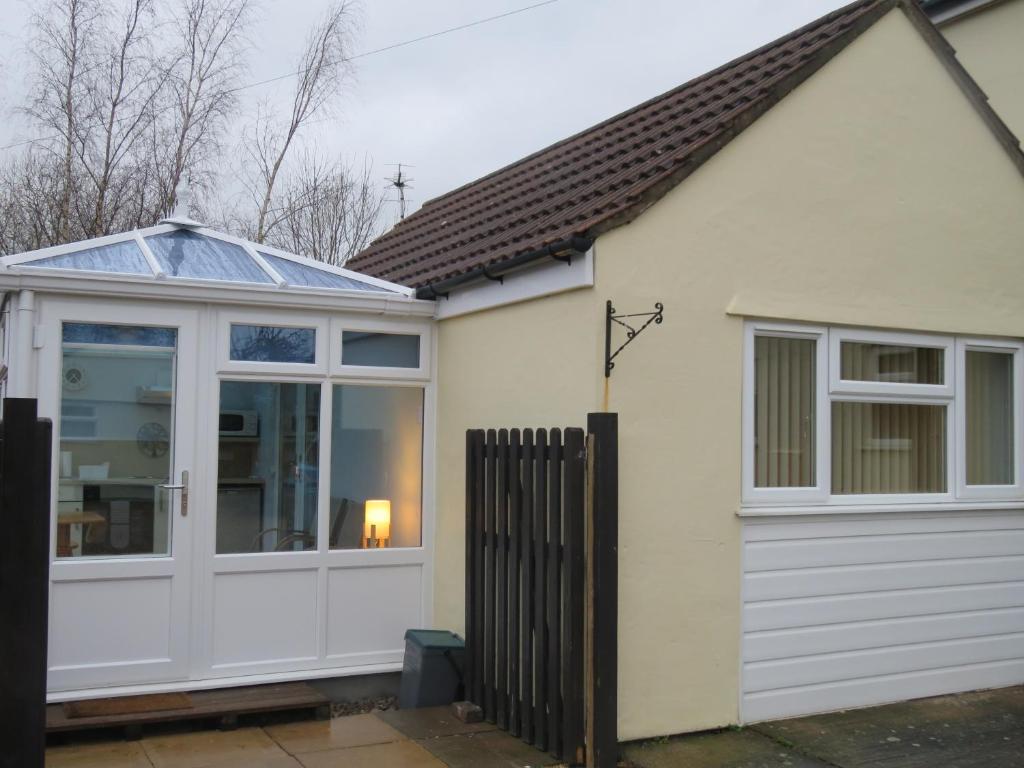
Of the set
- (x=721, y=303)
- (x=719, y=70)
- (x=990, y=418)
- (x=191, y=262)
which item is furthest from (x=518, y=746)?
(x=719, y=70)

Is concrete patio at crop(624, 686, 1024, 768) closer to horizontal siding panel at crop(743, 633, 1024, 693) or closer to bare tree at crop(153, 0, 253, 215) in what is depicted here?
horizontal siding panel at crop(743, 633, 1024, 693)

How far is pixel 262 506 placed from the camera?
283 inches

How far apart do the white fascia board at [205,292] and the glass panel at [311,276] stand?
19cm

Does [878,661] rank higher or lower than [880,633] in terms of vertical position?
lower

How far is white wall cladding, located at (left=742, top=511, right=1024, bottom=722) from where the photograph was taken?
6.50 metres

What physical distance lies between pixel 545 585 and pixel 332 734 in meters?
1.69

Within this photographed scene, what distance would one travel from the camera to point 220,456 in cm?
702

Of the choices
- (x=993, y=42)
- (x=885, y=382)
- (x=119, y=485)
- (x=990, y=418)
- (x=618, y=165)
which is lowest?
(x=119, y=485)

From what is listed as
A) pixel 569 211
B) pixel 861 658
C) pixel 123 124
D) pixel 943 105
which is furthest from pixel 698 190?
pixel 123 124

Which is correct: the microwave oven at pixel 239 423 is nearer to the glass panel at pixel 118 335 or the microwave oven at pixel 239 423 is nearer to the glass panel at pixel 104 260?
the glass panel at pixel 118 335

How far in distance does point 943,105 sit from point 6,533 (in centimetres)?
668

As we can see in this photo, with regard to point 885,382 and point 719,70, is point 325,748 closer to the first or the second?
point 885,382

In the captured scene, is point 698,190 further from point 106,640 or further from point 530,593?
point 106,640

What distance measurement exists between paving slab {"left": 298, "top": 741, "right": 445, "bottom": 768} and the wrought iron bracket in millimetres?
2462
